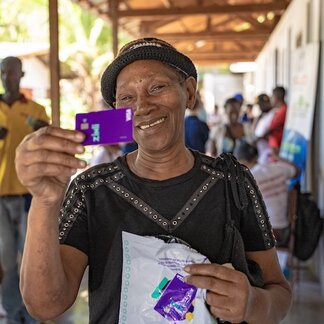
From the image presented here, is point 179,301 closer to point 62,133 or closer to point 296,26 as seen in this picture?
point 62,133

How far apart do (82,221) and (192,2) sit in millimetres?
10206

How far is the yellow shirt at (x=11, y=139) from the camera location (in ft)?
11.7

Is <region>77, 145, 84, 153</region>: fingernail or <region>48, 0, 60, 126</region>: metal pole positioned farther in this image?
<region>48, 0, 60, 126</region>: metal pole

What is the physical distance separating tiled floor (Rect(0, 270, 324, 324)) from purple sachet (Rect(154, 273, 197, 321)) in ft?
9.29

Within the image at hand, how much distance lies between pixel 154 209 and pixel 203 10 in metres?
8.77

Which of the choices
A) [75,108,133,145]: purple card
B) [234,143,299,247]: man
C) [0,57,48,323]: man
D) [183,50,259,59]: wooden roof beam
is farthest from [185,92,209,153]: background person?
[183,50,259,59]: wooden roof beam

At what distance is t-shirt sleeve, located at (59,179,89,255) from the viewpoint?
1.41 metres

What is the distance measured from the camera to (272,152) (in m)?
5.39

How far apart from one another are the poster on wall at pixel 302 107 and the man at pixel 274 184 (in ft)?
2.34

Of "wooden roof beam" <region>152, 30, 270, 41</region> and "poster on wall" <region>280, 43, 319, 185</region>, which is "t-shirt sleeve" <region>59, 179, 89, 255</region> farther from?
"wooden roof beam" <region>152, 30, 270, 41</region>

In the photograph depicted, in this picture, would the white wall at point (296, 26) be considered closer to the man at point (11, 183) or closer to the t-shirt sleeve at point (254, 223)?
the man at point (11, 183)

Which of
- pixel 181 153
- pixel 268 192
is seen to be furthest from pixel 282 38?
pixel 181 153

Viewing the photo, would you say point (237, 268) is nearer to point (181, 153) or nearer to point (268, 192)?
point (181, 153)

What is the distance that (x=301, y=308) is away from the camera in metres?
4.25
